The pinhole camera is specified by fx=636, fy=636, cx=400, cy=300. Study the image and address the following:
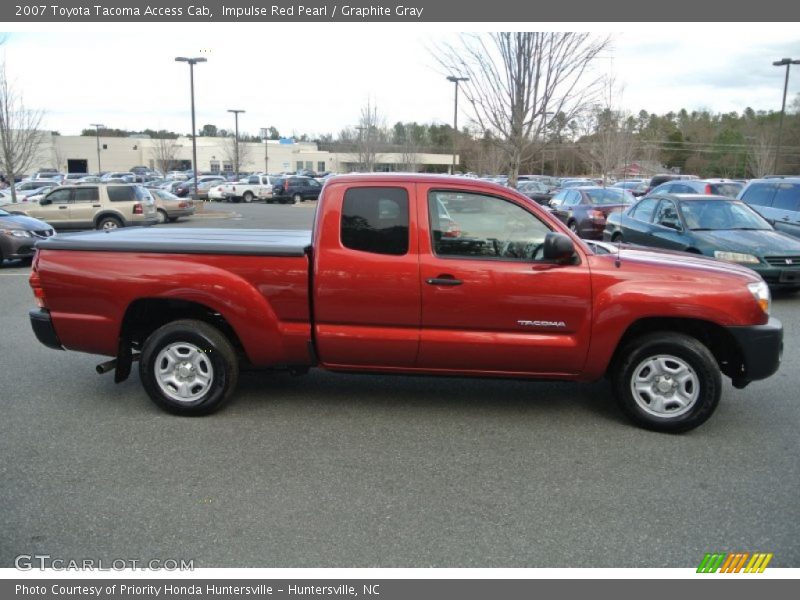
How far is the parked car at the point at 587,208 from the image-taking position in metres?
16.2

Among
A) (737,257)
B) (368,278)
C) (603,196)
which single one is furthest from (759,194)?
(368,278)

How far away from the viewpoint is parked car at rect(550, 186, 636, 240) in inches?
636

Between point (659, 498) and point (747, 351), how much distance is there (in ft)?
5.21

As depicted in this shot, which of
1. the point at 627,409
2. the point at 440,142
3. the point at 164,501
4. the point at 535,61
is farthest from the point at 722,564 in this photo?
the point at 440,142

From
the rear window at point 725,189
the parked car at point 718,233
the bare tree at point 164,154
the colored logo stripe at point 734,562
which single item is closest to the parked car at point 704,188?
the rear window at point 725,189

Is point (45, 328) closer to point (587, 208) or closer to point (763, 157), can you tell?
point (587, 208)

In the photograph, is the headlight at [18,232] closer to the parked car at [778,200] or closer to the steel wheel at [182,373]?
the steel wheel at [182,373]

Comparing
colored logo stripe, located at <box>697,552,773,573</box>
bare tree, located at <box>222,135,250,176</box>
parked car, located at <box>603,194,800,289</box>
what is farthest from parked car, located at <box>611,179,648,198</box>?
bare tree, located at <box>222,135,250,176</box>

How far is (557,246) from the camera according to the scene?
4.55 metres

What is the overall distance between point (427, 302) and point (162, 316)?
2307 mm

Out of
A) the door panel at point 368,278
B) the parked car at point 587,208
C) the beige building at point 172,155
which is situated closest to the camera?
the door panel at point 368,278

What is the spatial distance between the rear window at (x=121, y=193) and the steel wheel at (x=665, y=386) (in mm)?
19663

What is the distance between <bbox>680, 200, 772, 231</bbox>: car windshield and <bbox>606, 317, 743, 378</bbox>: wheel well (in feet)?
18.2

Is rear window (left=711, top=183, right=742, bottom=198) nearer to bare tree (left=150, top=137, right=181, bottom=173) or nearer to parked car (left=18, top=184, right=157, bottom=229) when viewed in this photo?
parked car (left=18, top=184, right=157, bottom=229)
